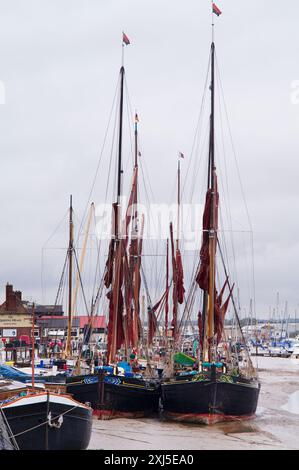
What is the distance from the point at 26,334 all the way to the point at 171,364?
45209 millimetres

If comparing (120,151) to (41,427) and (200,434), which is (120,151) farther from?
(41,427)

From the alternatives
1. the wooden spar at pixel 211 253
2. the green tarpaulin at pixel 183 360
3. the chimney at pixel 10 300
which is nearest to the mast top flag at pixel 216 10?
the wooden spar at pixel 211 253

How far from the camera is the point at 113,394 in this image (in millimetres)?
45656

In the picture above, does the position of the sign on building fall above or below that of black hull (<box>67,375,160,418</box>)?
above

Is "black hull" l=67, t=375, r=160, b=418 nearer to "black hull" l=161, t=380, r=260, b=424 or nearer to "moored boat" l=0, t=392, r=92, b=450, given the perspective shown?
"black hull" l=161, t=380, r=260, b=424

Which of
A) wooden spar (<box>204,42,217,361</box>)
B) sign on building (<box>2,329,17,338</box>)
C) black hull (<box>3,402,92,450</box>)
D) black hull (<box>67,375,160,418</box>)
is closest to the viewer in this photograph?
black hull (<box>3,402,92,450</box>)

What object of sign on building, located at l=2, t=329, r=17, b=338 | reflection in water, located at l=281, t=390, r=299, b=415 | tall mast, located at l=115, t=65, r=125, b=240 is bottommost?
reflection in water, located at l=281, t=390, r=299, b=415

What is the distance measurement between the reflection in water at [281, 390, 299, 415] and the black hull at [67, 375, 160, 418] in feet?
39.4

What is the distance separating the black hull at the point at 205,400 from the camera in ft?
147

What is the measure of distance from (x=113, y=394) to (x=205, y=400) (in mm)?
5269

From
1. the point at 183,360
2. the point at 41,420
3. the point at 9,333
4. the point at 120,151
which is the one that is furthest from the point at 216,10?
the point at 9,333

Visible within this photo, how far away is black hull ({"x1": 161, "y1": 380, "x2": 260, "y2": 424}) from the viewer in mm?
44750

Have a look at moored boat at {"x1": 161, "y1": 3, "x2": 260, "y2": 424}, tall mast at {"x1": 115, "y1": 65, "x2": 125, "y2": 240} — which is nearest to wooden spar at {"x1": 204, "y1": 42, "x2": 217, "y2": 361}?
moored boat at {"x1": 161, "y1": 3, "x2": 260, "y2": 424}
